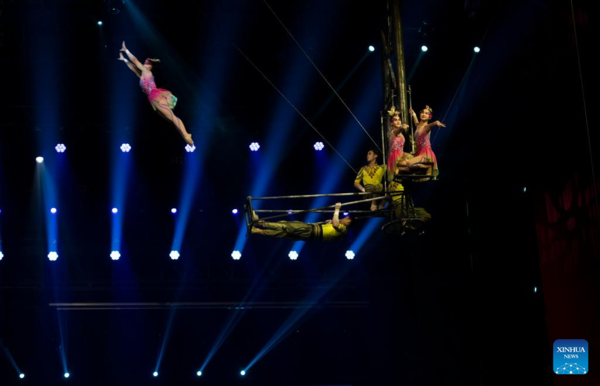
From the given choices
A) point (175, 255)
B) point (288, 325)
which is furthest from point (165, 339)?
point (288, 325)

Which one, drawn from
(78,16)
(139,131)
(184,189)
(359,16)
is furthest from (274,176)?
(78,16)

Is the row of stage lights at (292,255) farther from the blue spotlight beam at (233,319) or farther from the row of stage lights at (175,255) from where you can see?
the blue spotlight beam at (233,319)

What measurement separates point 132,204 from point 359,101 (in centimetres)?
377

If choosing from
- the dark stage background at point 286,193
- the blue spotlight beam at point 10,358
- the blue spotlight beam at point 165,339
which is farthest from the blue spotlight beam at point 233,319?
the blue spotlight beam at point 10,358

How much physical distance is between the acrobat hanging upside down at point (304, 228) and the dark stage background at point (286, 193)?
2.15 meters

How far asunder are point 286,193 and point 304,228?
3331 millimetres

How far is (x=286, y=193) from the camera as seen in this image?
10.9m

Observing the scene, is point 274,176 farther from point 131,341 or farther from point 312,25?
point 131,341

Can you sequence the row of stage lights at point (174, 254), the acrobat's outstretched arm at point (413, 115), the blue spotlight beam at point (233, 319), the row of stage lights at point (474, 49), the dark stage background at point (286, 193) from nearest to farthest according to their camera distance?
the acrobat's outstretched arm at point (413, 115), the dark stage background at point (286, 193), the row of stage lights at point (474, 49), the row of stage lights at point (174, 254), the blue spotlight beam at point (233, 319)

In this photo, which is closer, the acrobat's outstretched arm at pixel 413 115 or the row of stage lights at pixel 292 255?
the acrobat's outstretched arm at pixel 413 115

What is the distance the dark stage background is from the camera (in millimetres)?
7656

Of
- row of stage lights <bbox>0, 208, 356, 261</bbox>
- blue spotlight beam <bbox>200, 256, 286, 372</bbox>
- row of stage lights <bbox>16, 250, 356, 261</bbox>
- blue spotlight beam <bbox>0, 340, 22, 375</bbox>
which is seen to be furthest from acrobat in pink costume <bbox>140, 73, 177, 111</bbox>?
blue spotlight beam <bbox>0, 340, 22, 375</bbox>

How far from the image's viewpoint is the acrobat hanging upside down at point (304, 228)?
745cm

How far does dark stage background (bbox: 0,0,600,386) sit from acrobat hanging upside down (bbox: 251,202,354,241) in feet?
7.06
